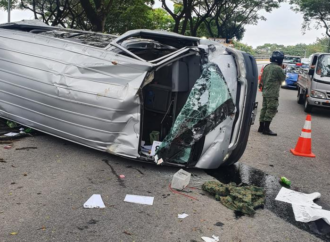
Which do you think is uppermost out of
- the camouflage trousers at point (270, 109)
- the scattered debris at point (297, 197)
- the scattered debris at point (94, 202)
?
the camouflage trousers at point (270, 109)

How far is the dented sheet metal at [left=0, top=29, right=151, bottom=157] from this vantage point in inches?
174

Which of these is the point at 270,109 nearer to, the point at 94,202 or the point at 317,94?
the point at 317,94

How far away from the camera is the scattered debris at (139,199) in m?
3.70

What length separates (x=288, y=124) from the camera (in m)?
9.00

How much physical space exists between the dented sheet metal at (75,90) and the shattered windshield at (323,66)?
792 centimetres

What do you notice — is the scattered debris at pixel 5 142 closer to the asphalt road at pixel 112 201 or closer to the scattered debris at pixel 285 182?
the asphalt road at pixel 112 201

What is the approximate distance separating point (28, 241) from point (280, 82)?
6251mm

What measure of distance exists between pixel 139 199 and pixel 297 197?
1.86 metres

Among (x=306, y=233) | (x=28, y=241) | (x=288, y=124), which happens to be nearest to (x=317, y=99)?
(x=288, y=124)

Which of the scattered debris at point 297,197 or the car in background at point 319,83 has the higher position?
the car in background at point 319,83

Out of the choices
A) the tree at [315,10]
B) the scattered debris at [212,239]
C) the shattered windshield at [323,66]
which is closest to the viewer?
the scattered debris at [212,239]

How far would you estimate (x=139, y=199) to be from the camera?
3762 mm

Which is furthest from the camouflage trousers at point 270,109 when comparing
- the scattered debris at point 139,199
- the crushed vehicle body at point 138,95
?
the scattered debris at point 139,199

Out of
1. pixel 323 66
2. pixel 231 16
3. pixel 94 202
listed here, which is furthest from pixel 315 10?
pixel 94 202
